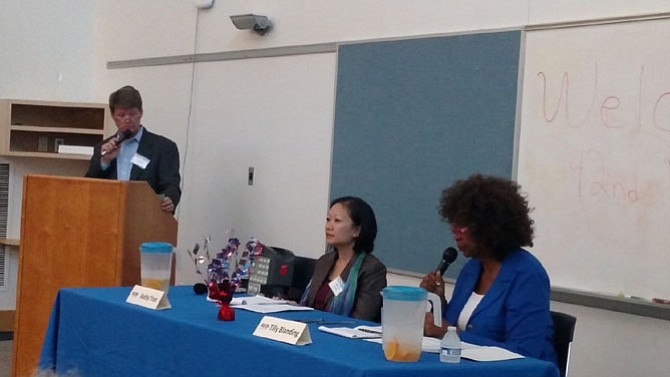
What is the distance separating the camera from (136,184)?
4.84 m

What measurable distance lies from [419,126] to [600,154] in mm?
1142

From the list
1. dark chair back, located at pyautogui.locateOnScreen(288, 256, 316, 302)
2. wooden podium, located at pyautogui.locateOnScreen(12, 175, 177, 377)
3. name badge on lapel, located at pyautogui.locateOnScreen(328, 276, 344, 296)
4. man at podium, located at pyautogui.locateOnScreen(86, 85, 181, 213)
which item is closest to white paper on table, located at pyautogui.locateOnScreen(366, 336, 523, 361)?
name badge on lapel, located at pyautogui.locateOnScreen(328, 276, 344, 296)

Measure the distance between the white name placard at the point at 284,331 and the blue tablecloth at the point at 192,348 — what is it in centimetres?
3

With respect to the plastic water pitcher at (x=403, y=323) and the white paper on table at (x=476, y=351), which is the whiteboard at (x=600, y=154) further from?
the plastic water pitcher at (x=403, y=323)

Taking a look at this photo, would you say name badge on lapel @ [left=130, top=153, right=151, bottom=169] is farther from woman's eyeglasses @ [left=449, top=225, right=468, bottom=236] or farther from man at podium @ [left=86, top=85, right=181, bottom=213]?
woman's eyeglasses @ [left=449, top=225, right=468, bottom=236]

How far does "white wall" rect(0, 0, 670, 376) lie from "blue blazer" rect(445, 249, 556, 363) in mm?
965

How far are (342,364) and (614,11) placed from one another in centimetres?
244

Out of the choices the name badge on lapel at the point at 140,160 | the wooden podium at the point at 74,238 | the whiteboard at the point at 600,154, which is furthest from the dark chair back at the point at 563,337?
the name badge on lapel at the point at 140,160

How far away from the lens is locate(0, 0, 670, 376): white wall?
475 centimetres

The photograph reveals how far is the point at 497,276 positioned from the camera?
3.42 m

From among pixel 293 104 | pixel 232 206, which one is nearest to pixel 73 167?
pixel 232 206

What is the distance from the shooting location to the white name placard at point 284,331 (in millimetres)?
2717

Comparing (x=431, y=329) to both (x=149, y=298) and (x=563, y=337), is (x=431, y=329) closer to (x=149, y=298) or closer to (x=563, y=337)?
(x=563, y=337)

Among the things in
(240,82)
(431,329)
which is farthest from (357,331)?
(240,82)
